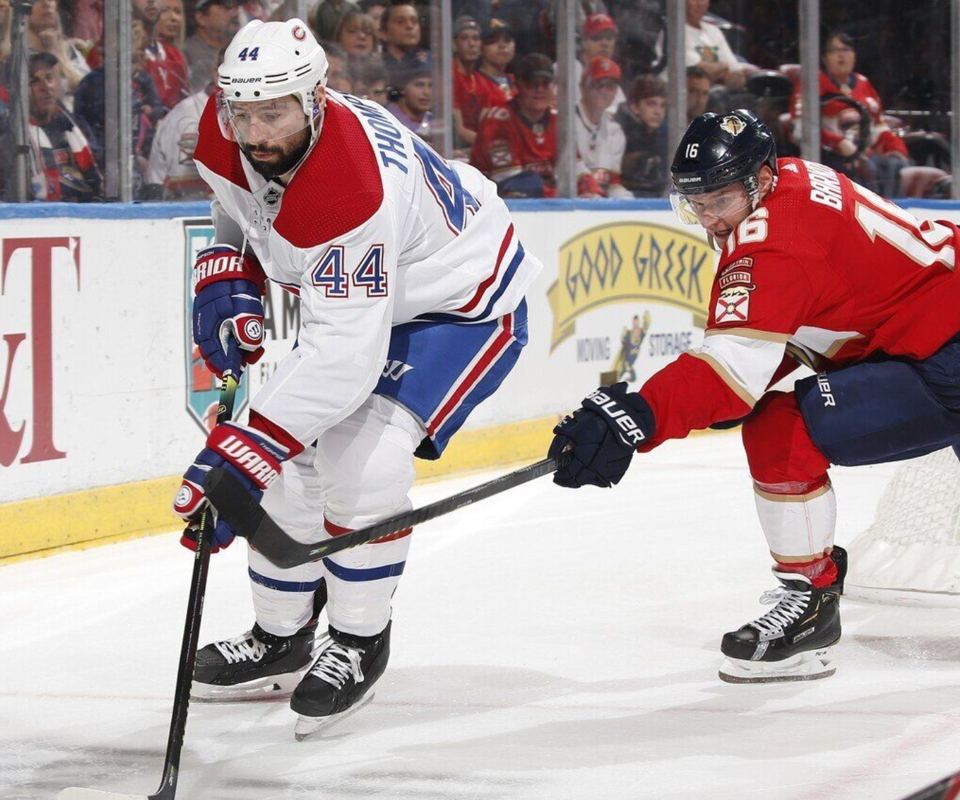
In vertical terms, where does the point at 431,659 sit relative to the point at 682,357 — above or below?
below

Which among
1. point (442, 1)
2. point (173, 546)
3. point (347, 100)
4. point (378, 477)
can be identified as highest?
point (442, 1)

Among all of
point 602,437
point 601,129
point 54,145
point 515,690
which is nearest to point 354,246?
point 602,437

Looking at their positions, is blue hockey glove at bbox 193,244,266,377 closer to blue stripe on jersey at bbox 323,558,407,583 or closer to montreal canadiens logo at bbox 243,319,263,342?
montreal canadiens logo at bbox 243,319,263,342

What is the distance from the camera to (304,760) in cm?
240

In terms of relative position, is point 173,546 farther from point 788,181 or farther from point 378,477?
point 788,181

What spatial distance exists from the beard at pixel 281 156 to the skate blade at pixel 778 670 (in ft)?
4.02

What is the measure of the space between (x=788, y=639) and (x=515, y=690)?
51cm

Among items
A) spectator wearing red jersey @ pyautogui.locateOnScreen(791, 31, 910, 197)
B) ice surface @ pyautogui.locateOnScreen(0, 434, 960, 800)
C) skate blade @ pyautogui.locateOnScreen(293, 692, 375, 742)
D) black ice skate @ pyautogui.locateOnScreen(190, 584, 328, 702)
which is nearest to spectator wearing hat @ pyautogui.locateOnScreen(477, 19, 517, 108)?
spectator wearing red jersey @ pyautogui.locateOnScreen(791, 31, 910, 197)

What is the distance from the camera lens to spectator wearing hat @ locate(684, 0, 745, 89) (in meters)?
6.58

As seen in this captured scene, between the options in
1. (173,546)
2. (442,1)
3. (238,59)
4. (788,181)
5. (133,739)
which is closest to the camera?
(238,59)

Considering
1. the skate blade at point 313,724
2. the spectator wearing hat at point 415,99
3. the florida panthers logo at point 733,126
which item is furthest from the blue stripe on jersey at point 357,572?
the spectator wearing hat at point 415,99

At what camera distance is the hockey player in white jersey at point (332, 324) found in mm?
2334

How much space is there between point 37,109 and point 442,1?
1.83 meters

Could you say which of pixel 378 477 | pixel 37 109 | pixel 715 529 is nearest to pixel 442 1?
pixel 37 109
